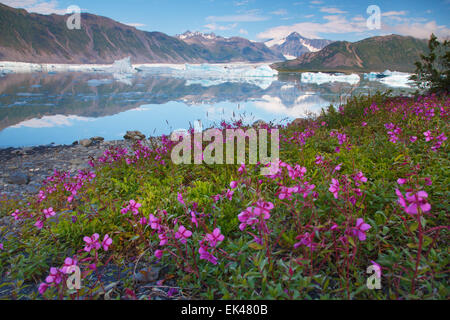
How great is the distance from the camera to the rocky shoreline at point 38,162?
6527mm

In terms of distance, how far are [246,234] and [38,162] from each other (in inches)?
355

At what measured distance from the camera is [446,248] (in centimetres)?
230

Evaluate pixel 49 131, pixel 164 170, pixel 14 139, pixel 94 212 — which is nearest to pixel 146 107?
pixel 49 131

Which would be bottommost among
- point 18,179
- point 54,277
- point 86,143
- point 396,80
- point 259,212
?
point 18,179

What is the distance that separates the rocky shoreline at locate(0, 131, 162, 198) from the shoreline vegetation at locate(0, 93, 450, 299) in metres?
1.94

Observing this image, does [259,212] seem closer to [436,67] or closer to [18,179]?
[18,179]

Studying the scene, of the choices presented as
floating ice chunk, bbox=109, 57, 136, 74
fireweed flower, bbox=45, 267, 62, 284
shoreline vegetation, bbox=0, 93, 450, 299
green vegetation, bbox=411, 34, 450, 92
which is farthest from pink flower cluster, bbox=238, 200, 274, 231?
floating ice chunk, bbox=109, 57, 136, 74

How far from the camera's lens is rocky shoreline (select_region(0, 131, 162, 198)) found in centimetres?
653

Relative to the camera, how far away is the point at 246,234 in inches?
112

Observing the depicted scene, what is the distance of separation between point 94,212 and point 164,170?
1669mm

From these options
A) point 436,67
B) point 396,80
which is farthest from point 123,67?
point 436,67

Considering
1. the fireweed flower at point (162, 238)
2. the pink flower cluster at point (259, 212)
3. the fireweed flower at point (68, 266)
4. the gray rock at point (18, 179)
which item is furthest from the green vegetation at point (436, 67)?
the gray rock at point (18, 179)
